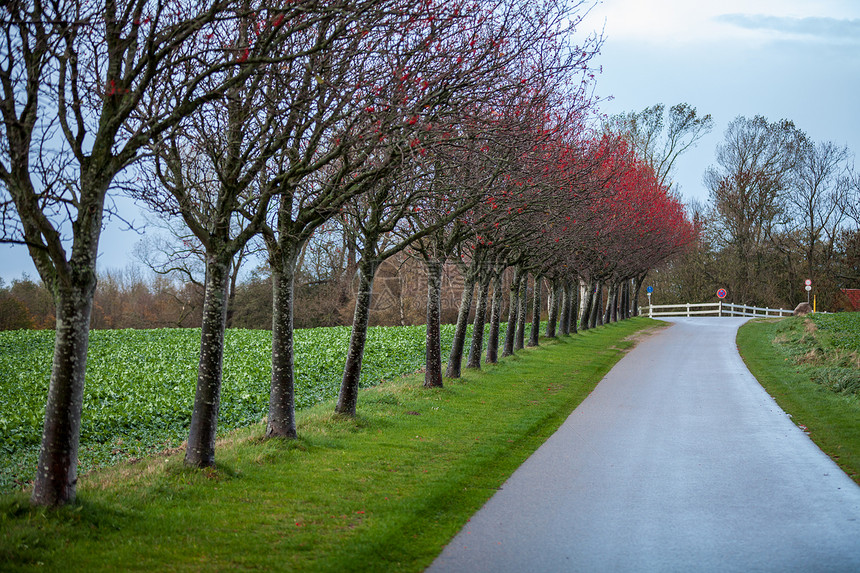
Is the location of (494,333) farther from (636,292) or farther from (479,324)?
(636,292)

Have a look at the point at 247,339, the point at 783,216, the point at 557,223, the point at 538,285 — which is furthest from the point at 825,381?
the point at 783,216

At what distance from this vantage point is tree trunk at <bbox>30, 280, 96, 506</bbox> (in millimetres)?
7812

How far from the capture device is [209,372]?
402 inches

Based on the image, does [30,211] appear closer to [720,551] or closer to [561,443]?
[720,551]

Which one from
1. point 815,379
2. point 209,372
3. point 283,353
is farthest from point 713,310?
point 209,372

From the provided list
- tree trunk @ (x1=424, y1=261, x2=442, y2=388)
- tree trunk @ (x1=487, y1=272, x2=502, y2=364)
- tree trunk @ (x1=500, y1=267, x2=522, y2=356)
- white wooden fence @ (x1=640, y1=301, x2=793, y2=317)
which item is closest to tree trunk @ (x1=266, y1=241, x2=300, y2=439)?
tree trunk @ (x1=424, y1=261, x2=442, y2=388)

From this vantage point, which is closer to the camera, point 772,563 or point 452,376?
point 772,563

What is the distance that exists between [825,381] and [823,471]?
11109 mm

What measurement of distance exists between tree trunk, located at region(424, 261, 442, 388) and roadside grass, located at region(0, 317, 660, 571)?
3.27 m

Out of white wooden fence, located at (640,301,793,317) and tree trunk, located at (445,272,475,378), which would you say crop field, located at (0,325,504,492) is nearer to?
tree trunk, located at (445,272,475,378)

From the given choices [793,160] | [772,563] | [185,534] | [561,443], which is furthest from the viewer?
[793,160]

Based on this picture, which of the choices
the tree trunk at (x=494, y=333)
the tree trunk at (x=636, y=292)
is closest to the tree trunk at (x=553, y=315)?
the tree trunk at (x=494, y=333)

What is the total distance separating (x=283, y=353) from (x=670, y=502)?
21.1 ft

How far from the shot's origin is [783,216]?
6469cm
